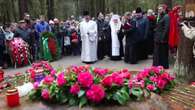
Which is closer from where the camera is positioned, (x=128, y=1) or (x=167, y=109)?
(x=167, y=109)

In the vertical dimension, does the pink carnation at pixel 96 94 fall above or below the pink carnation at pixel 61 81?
below

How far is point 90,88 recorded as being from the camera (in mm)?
4340

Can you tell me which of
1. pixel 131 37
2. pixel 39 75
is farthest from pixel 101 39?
pixel 39 75

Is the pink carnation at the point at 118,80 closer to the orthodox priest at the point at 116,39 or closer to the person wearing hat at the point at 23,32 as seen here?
the orthodox priest at the point at 116,39

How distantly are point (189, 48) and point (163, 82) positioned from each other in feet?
10.4

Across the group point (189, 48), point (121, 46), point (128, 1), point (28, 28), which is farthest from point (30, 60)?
point (128, 1)

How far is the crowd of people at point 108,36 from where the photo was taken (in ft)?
41.3

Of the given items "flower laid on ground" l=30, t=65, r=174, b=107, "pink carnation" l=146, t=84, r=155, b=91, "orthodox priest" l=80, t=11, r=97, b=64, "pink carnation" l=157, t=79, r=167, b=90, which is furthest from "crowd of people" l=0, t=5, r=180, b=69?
"flower laid on ground" l=30, t=65, r=174, b=107

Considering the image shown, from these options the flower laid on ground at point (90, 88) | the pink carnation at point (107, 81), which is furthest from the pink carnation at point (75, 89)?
the pink carnation at point (107, 81)

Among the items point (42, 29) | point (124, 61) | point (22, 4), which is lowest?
point (124, 61)

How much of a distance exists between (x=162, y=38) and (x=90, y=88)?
6623 millimetres

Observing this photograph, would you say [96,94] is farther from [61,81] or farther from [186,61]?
[186,61]

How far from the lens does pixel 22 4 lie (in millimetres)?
18906

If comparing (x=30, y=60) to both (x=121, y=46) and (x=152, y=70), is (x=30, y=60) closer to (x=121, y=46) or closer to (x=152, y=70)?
(x=121, y=46)
